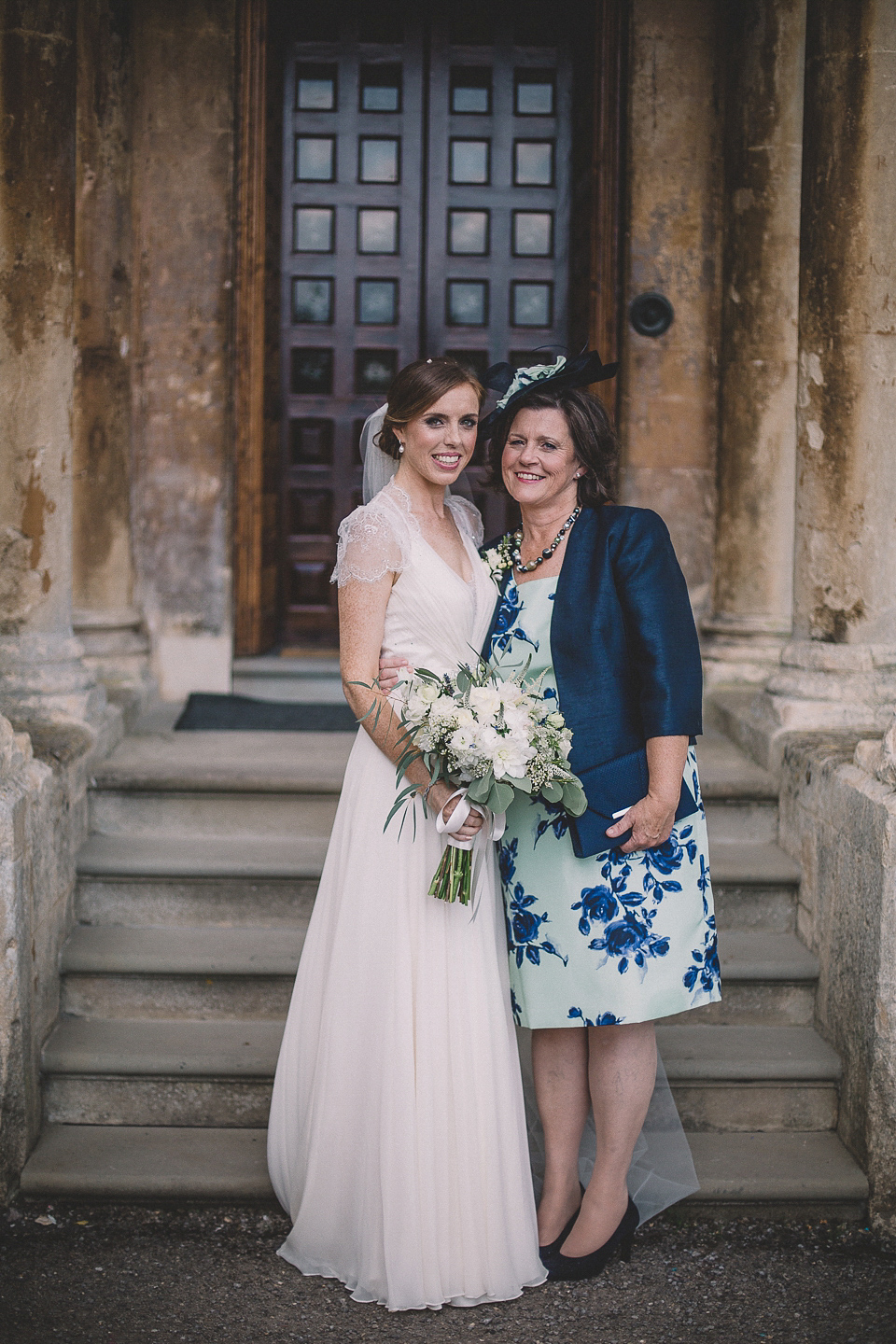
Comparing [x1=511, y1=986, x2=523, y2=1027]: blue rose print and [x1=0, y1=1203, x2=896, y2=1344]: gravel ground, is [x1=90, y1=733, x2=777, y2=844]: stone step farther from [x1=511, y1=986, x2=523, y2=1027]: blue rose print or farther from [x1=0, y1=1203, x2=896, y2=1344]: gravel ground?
[x1=511, y1=986, x2=523, y2=1027]: blue rose print

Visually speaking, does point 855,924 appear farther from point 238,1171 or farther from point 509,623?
point 238,1171

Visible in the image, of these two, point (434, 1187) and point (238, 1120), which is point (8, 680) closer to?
point (238, 1120)

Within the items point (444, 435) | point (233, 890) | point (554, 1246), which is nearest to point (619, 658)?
point (444, 435)

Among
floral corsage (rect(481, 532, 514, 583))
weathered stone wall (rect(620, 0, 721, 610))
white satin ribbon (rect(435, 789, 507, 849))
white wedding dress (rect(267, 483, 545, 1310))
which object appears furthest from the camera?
weathered stone wall (rect(620, 0, 721, 610))

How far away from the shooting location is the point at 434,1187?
2840 millimetres

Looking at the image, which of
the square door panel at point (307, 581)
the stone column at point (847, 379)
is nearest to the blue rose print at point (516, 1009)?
the stone column at point (847, 379)

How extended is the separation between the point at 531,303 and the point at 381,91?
4.26 ft

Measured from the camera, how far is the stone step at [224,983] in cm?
389

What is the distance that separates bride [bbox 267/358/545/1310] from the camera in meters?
2.85

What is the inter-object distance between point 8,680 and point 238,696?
1.55 m

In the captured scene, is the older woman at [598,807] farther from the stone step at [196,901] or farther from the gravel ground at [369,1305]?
the stone step at [196,901]

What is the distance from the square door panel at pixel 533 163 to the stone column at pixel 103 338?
1932mm

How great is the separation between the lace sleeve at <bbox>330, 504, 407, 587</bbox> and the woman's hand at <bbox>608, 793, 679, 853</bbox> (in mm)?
782

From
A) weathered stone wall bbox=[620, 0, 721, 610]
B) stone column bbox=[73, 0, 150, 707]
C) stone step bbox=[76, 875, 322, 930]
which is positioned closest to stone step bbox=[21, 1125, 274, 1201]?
stone step bbox=[76, 875, 322, 930]
